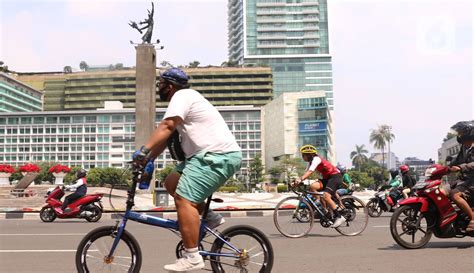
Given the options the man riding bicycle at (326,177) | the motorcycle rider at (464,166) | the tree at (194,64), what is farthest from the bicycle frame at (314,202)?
the tree at (194,64)

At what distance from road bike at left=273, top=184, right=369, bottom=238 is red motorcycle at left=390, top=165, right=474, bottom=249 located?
6.24 feet

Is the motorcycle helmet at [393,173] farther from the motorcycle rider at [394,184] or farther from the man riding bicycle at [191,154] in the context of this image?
the man riding bicycle at [191,154]

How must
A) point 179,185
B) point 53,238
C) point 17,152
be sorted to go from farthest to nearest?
point 17,152
point 53,238
point 179,185

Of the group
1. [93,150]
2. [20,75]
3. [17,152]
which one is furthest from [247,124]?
[20,75]

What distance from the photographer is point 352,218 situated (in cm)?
808

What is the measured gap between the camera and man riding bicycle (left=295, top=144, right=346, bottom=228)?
7730mm

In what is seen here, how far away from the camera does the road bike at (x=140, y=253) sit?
355cm

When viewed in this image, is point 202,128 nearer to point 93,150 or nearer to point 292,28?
point 93,150

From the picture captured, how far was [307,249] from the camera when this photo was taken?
6.11 metres

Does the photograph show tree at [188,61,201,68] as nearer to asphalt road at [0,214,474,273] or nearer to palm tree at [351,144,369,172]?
palm tree at [351,144,369,172]

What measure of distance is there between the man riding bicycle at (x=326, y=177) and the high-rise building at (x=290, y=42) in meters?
145

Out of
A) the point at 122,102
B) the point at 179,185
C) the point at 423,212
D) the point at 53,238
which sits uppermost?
the point at 122,102

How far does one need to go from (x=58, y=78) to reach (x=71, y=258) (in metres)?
148

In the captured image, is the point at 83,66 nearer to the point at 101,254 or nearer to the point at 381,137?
the point at 381,137
